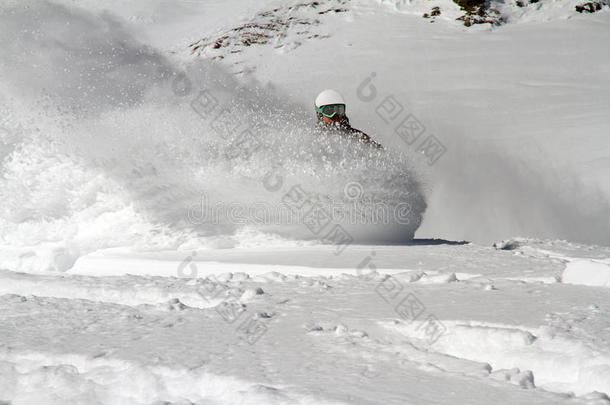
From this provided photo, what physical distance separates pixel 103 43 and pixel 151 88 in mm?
2064

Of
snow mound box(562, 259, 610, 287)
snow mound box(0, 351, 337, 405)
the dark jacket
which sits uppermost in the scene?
the dark jacket

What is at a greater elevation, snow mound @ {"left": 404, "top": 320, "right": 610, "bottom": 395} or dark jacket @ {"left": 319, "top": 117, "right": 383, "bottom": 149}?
dark jacket @ {"left": 319, "top": 117, "right": 383, "bottom": 149}

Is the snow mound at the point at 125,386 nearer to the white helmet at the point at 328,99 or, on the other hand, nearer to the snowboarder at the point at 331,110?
the snowboarder at the point at 331,110

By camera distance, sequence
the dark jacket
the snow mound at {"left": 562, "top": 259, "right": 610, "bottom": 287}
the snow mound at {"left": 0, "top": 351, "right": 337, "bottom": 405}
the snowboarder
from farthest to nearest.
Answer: the snowboarder, the dark jacket, the snow mound at {"left": 562, "top": 259, "right": 610, "bottom": 287}, the snow mound at {"left": 0, "top": 351, "right": 337, "bottom": 405}

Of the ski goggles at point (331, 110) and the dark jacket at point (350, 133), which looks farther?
the ski goggles at point (331, 110)

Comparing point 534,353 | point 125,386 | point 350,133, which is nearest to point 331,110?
point 350,133

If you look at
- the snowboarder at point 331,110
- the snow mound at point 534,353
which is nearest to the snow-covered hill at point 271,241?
the snow mound at point 534,353

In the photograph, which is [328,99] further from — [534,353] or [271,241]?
[534,353]

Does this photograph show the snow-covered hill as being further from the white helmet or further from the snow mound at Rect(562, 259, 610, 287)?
the white helmet

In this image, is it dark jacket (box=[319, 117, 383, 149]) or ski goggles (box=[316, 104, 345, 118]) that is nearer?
dark jacket (box=[319, 117, 383, 149])

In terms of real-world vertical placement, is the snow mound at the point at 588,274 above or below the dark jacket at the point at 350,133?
below

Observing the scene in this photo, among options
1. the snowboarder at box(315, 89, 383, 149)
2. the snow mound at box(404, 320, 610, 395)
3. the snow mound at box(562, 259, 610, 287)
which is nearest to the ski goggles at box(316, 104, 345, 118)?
the snowboarder at box(315, 89, 383, 149)

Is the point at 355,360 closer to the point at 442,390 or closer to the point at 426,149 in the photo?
the point at 442,390

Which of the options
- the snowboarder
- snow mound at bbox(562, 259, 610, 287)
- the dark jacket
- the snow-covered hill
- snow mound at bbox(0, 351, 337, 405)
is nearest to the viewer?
snow mound at bbox(0, 351, 337, 405)
